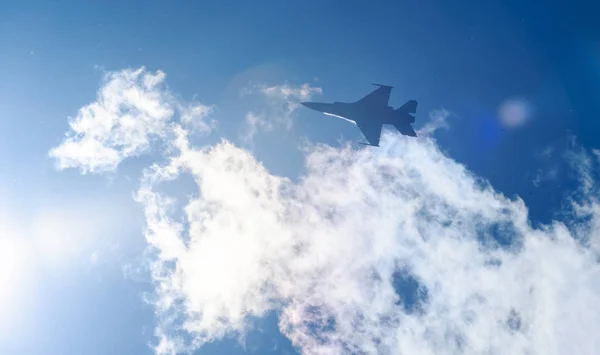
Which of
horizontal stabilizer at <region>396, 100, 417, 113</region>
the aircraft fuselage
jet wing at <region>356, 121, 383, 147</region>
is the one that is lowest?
jet wing at <region>356, 121, 383, 147</region>

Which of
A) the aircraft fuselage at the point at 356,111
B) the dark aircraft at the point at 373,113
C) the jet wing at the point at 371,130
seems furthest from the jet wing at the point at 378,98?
the jet wing at the point at 371,130

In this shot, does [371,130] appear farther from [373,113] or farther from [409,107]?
[409,107]

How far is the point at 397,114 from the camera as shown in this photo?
41.4 m

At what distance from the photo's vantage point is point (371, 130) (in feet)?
140

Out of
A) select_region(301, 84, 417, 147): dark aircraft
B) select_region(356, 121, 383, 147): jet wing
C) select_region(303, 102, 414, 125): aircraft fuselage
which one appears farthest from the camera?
select_region(356, 121, 383, 147): jet wing

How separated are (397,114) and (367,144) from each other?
232 inches

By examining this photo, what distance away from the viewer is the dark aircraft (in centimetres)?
4134

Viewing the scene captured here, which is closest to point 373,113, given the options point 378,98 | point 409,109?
point 378,98

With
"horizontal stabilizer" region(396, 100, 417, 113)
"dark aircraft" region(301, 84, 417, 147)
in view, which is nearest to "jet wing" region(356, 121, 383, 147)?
"dark aircraft" region(301, 84, 417, 147)

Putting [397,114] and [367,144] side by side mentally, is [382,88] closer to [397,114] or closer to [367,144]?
[397,114]

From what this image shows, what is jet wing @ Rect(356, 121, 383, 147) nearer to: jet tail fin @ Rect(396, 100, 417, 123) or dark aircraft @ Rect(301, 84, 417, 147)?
dark aircraft @ Rect(301, 84, 417, 147)

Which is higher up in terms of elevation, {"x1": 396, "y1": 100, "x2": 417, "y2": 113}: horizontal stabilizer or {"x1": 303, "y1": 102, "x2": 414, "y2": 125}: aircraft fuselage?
{"x1": 303, "y1": 102, "x2": 414, "y2": 125}: aircraft fuselage

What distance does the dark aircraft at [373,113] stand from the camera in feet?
136

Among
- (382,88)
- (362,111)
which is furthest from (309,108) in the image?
(382,88)
